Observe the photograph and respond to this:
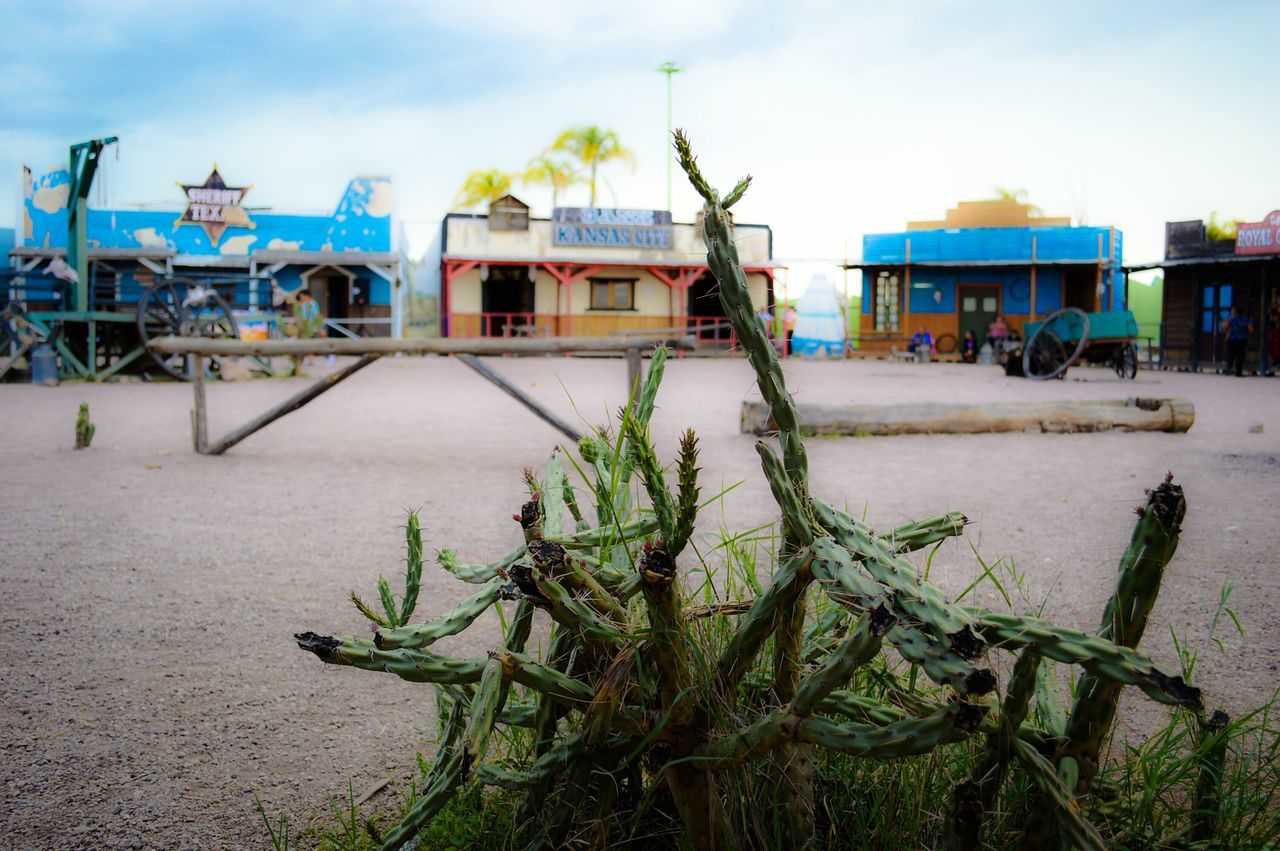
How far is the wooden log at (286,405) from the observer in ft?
23.8

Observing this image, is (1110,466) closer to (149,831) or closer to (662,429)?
(662,429)

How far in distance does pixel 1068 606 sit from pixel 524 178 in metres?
35.4

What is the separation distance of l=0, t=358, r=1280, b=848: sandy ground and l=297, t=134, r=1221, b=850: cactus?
0.80m

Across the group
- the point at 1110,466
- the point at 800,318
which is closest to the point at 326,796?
the point at 1110,466

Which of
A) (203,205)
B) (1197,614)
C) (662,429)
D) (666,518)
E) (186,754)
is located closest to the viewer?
(666,518)

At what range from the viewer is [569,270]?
31062 mm

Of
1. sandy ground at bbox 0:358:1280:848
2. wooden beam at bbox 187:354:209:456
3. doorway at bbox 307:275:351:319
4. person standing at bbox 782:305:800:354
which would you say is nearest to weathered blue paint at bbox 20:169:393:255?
doorway at bbox 307:275:351:319

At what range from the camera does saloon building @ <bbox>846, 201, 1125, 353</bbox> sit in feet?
103

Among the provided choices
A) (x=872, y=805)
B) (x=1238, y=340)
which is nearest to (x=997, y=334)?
(x=1238, y=340)

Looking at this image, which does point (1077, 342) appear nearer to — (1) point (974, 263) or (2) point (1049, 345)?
(2) point (1049, 345)

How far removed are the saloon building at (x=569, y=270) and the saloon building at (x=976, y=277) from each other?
4.22 metres

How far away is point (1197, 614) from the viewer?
3.46 meters

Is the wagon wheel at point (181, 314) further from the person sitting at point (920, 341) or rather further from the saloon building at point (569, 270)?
the person sitting at point (920, 341)

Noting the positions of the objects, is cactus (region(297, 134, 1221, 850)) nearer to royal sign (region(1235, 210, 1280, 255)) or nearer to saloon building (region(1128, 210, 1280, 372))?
saloon building (region(1128, 210, 1280, 372))
